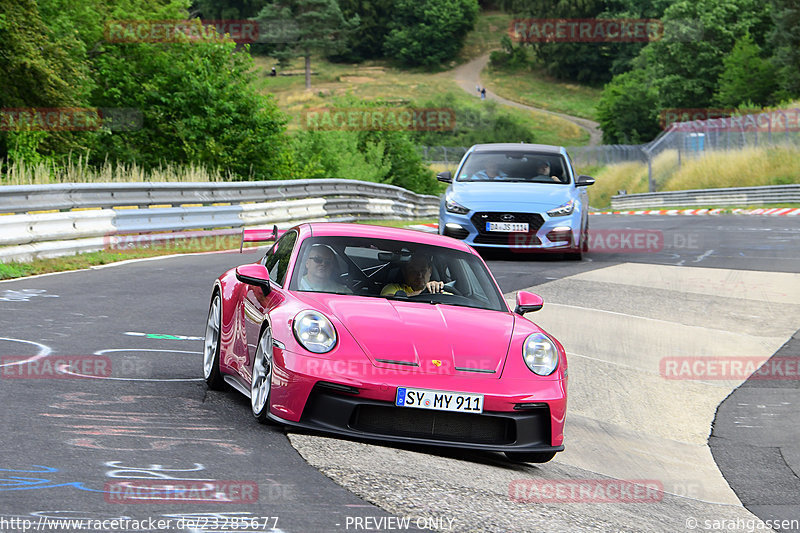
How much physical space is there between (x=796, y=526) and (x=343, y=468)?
252 centimetres

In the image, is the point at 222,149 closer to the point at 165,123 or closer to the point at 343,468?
the point at 165,123

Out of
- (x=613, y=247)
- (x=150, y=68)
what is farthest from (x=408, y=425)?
(x=150, y=68)

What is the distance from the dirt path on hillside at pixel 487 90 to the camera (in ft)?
376

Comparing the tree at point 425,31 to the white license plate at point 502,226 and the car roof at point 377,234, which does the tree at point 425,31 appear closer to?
the white license plate at point 502,226

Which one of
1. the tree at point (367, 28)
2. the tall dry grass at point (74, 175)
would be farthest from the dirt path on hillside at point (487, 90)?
the tall dry grass at point (74, 175)

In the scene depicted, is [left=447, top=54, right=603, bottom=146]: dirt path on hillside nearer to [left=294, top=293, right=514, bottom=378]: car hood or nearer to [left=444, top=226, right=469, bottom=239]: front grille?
[left=444, top=226, right=469, bottom=239]: front grille

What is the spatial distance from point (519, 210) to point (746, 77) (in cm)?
7298

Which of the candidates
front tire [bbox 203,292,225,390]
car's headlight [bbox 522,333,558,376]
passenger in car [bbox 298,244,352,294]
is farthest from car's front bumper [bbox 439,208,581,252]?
car's headlight [bbox 522,333,558,376]

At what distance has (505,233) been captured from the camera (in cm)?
1714

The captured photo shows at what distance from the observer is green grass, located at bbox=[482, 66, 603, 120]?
128 metres

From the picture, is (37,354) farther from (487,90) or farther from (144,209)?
(487,90)

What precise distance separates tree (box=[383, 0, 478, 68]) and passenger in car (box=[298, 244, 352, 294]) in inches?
5556

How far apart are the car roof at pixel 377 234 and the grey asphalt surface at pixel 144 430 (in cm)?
126

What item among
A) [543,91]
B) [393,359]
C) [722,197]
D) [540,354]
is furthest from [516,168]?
[543,91]
